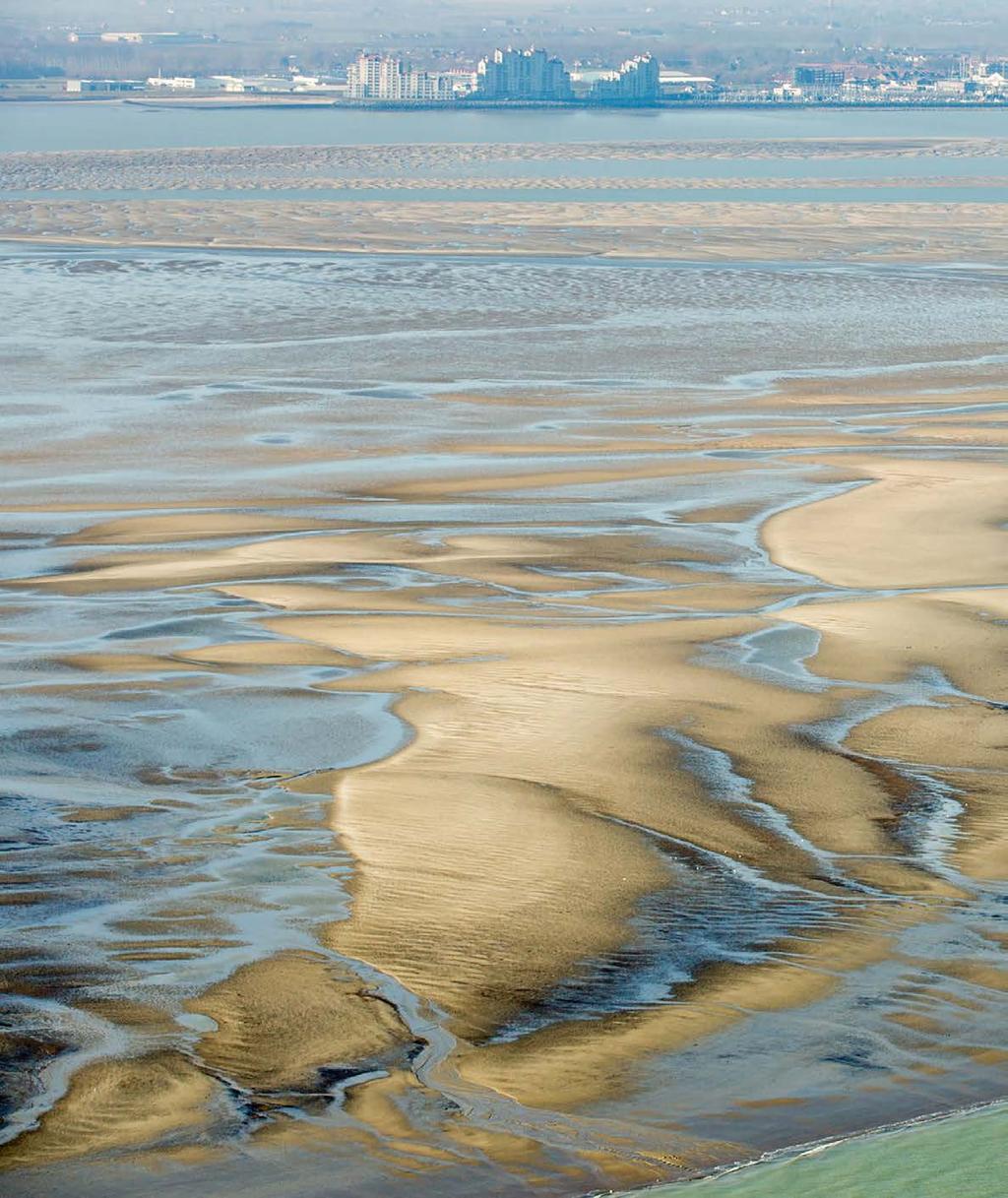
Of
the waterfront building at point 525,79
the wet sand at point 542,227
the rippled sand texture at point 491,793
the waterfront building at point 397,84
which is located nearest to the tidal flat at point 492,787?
the rippled sand texture at point 491,793

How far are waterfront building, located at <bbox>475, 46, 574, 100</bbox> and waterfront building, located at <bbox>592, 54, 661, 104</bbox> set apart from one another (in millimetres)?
2872

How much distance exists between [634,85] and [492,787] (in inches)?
4611

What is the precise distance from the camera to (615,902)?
Answer: 19.2 ft

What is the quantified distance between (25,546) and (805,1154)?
832 cm

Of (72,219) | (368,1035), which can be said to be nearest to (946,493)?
(368,1035)

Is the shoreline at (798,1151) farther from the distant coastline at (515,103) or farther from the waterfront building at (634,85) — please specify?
the waterfront building at (634,85)

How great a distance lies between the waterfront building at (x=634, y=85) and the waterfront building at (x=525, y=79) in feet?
9.42

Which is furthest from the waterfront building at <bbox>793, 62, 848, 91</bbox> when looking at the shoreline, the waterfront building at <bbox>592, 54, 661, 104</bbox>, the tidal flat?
the shoreline

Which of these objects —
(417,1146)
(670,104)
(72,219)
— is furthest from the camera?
(670,104)

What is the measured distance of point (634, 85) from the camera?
118 m

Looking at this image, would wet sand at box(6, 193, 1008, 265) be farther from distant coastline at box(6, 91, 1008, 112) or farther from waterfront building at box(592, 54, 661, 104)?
waterfront building at box(592, 54, 661, 104)

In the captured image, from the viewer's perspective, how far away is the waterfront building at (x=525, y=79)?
121 metres

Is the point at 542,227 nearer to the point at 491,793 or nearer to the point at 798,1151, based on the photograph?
the point at 491,793

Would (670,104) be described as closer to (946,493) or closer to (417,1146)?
(946,493)
